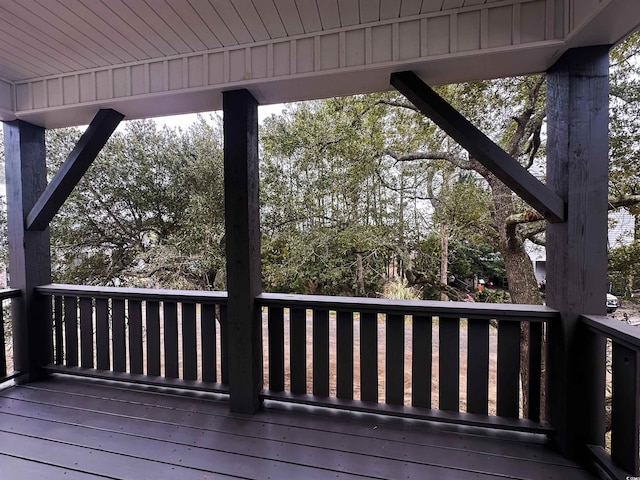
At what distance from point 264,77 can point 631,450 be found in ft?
9.15

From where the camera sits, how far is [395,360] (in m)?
2.12

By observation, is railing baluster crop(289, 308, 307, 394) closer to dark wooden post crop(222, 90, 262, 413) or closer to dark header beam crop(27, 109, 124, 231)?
dark wooden post crop(222, 90, 262, 413)

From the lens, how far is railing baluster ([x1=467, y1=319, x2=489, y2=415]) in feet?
6.43

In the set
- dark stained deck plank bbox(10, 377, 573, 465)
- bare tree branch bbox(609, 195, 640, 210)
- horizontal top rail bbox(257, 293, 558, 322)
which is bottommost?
dark stained deck plank bbox(10, 377, 573, 465)

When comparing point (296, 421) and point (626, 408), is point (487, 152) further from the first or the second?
point (296, 421)

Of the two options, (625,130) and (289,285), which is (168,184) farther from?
(625,130)

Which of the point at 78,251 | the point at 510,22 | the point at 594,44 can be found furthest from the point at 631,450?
the point at 78,251

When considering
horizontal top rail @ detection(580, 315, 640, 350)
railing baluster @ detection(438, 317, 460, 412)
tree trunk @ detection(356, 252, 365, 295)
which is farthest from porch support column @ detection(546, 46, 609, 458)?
tree trunk @ detection(356, 252, 365, 295)

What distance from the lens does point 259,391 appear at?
2.22 meters

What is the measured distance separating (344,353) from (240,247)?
1075 millimetres

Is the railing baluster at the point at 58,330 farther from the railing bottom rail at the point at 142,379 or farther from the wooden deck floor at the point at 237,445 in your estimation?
the wooden deck floor at the point at 237,445

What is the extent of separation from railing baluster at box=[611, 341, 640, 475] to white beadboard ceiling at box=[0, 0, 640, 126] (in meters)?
1.57

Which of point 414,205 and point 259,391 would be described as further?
point 414,205

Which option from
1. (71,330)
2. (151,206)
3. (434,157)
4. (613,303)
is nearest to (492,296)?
(613,303)
